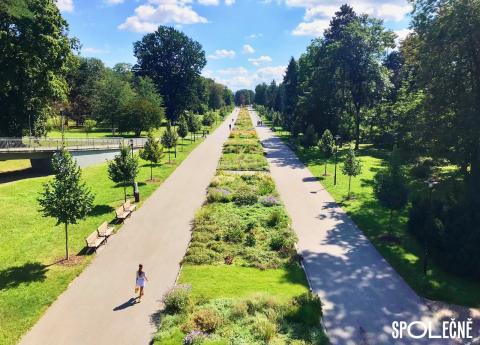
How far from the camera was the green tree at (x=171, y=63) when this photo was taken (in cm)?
8012

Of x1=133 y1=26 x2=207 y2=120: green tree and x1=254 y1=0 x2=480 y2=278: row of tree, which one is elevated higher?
x1=133 y1=26 x2=207 y2=120: green tree

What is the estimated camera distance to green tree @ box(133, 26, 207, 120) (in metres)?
80.1

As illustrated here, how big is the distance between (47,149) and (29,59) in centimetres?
845

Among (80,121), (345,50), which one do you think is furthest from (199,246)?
(80,121)

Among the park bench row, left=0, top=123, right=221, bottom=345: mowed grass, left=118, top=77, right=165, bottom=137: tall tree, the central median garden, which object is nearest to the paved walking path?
the park bench row

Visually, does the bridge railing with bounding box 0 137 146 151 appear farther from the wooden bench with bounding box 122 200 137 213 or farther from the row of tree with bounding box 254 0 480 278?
the row of tree with bounding box 254 0 480 278

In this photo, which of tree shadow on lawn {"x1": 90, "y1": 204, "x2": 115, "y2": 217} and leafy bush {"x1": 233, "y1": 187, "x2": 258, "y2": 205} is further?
leafy bush {"x1": 233, "y1": 187, "x2": 258, "y2": 205}

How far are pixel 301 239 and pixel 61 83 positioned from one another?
1282 inches

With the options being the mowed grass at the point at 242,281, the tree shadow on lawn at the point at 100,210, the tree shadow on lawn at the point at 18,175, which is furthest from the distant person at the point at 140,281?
the tree shadow on lawn at the point at 18,175

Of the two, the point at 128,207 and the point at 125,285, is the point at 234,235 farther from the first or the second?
the point at 128,207

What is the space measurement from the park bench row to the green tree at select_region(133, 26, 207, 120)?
61013 millimetres

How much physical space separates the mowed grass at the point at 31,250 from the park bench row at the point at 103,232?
0.72 meters

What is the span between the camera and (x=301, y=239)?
1959 cm

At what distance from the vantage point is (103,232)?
18859 mm
